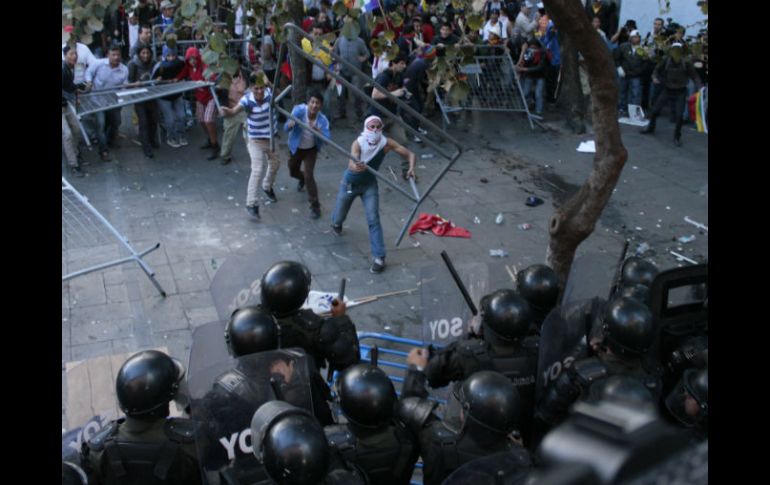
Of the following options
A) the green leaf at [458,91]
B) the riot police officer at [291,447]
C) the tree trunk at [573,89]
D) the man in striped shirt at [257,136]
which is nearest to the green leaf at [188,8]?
the green leaf at [458,91]

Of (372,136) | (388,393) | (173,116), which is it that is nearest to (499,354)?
(388,393)

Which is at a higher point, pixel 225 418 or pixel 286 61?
pixel 286 61

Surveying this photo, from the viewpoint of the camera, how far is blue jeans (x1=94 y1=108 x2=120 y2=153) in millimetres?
10586

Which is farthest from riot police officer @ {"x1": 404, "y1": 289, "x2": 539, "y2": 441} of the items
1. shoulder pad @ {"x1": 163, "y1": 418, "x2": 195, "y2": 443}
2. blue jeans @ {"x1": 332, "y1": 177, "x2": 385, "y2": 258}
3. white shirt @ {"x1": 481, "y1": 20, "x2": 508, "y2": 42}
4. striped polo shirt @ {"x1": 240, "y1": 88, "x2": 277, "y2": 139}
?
white shirt @ {"x1": 481, "y1": 20, "x2": 508, "y2": 42}

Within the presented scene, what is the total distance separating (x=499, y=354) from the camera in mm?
4215

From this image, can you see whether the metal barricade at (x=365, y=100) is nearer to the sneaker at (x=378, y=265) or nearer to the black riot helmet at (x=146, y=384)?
the sneaker at (x=378, y=265)

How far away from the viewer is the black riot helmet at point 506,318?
4.12 metres

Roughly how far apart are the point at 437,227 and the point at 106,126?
517cm

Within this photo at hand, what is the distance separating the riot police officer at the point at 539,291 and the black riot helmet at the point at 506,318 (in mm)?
501

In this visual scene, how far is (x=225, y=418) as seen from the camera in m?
3.47

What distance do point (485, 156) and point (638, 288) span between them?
23.8 feet
